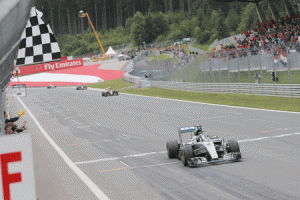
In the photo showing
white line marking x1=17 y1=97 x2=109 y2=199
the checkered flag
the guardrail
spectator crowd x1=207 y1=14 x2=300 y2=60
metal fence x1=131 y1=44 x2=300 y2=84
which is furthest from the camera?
the guardrail

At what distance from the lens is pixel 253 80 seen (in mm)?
25750

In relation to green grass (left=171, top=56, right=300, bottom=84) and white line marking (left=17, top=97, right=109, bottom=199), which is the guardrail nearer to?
green grass (left=171, top=56, right=300, bottom=84)

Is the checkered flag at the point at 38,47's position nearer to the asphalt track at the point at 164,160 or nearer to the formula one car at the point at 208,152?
the asphalt track at the point at 164,160

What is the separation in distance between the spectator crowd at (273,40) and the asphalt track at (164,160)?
4161mm

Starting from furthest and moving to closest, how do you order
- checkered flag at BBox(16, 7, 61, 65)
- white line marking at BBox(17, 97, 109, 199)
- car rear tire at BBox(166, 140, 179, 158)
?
1. car rear tire at BBox(166, 140, 179, 158)
2. white line marking at BBox(17, 97, 109, 199)
3. checkered flag at BBox(16, 7, 61, 65)

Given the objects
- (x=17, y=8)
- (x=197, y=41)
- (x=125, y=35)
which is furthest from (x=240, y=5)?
(x=17, y=8)

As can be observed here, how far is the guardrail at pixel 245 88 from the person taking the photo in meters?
22.4

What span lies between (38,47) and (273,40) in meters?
23.7

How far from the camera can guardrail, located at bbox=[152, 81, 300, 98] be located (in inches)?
880

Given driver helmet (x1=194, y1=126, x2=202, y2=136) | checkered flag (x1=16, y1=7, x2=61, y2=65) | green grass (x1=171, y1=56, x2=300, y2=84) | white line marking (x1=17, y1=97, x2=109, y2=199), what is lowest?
white line marking (x1=17, y1=97, x2=109, y2=199)

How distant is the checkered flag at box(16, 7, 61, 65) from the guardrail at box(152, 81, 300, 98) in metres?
18.1

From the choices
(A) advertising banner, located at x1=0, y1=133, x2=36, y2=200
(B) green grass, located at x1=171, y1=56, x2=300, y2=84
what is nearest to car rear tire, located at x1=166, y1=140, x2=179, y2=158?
(A) advertising banner, located at x1=0, y1=133, x2=36, y2=200

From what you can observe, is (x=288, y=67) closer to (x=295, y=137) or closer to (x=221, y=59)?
(x=221, y=59)

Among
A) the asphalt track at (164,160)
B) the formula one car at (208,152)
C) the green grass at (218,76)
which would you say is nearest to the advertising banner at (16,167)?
the asphalt track at (164,160)
